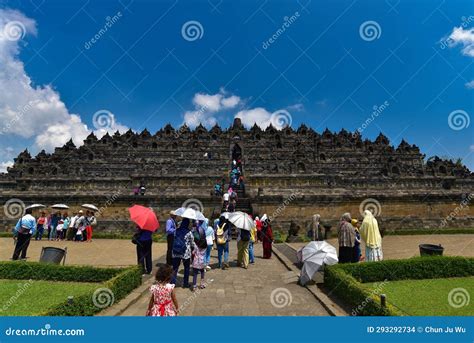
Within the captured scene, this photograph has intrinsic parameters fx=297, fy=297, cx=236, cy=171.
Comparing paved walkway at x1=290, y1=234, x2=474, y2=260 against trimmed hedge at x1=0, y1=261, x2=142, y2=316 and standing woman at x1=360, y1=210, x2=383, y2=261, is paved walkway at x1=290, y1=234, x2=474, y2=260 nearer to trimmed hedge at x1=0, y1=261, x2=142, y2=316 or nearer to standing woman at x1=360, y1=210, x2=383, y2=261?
standing woman at x1=360, y1=210, x2=383, y2=261

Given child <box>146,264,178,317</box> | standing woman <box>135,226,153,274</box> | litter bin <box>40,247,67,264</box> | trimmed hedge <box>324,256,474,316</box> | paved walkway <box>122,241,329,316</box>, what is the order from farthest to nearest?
1. litter bin <box>40,247,67,264</box>
2. standing woman <box>135,226,153,274</box>
3. trimmed hedge <box>324,256,474,316</box>
4. paved walkway <box>122,241,329,316</box>
5. child <box>146,264,178,317</box>

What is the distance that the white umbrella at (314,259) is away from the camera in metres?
8.38

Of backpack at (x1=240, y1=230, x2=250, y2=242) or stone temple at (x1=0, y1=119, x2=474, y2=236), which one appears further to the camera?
stone temple at (x1=0, y1=119, x2=474, y2=236)

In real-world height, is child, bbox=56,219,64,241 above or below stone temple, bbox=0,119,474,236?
below

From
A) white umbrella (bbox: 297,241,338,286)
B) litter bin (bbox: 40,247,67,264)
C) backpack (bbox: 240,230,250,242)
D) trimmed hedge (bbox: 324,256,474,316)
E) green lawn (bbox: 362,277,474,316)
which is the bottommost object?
green lawn (bbox: 362,277,474,316)

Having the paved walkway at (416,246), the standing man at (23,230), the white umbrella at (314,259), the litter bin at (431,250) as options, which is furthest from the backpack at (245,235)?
the standing man at (23,230)

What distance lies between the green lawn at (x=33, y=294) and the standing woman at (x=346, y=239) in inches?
265

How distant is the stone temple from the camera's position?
20719mm

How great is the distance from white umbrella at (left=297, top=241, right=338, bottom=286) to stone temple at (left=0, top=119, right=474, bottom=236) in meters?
11.1

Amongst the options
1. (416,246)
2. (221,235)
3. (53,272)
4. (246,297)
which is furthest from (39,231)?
A: (416,246)

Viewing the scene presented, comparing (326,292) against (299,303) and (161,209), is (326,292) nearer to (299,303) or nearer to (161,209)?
(299,303)

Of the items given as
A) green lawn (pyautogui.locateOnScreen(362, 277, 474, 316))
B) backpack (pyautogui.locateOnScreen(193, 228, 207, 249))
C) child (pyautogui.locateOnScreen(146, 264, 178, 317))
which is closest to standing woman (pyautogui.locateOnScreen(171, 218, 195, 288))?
backpack (pyautogui.locateOnScreen(193, 228, 207, 249))

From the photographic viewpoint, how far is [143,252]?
9.14m

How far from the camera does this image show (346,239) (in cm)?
888
